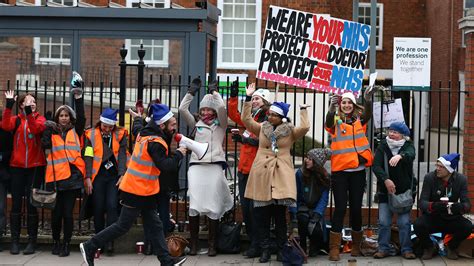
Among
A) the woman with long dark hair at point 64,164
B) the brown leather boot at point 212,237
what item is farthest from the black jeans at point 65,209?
the brown leather boot at point 212,237

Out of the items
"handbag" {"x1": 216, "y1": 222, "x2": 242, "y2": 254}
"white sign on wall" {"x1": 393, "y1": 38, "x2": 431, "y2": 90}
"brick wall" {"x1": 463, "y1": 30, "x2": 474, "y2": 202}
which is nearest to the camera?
"handbag" {"x1": 216, "y1": 222, "x2": 242, "y2": 254}

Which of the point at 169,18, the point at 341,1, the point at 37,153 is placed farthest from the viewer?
the point at 341,1

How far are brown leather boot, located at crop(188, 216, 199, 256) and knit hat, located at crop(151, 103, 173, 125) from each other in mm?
1476

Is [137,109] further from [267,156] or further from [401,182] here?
[401,182]

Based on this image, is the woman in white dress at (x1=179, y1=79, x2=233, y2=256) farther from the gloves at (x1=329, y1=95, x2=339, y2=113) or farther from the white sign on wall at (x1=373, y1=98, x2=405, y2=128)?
the white sign on wall at (x1=373, y1=98, x2=405, y2=128)

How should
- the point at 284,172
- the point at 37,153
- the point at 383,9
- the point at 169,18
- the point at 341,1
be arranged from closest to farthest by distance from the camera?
the point at 284,172, the point at 37,153, the point at 169,18, the point at 341,1, the point at 383,9

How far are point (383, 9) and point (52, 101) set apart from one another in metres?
20.3

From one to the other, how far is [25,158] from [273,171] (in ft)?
9.73

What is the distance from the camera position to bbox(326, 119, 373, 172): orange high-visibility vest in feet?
33.9

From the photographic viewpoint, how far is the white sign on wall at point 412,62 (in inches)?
464

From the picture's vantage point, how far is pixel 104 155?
10656 mm

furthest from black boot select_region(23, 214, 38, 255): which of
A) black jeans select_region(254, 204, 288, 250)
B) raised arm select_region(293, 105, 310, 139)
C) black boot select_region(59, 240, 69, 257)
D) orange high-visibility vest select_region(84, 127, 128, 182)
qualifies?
raised arm select_region(293, 105, 310, 139)

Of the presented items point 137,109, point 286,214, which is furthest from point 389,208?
point 137,109

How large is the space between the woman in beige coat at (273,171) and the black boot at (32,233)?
2588 mm
